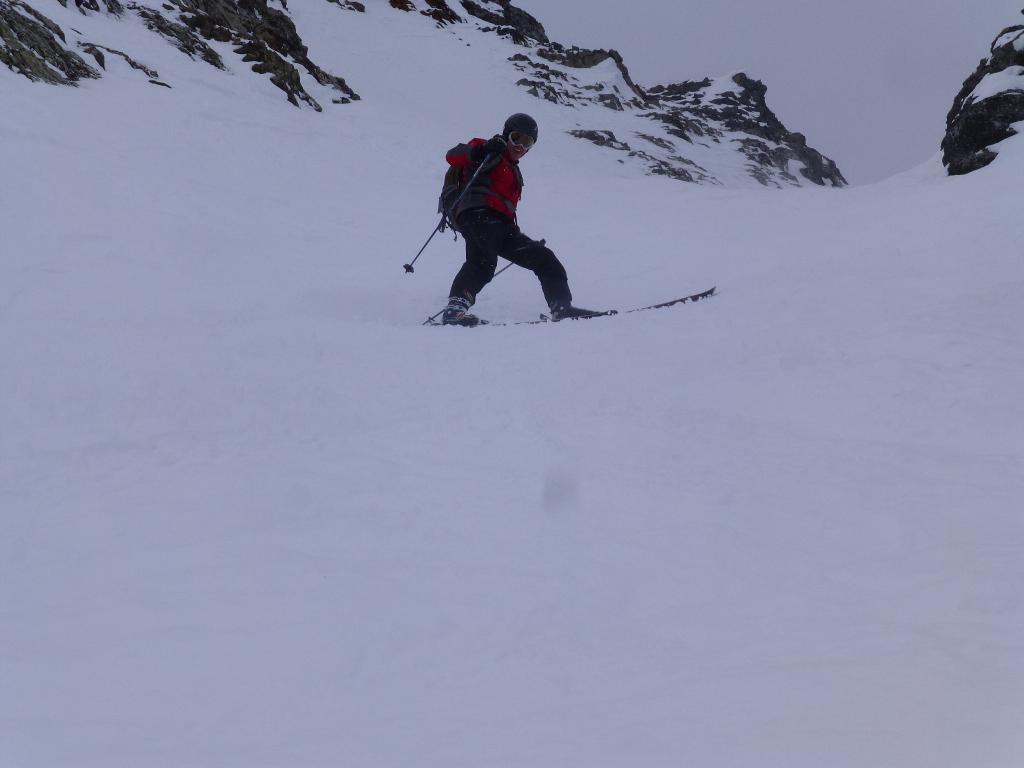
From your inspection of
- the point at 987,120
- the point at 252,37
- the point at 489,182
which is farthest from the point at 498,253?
the point at 252,37

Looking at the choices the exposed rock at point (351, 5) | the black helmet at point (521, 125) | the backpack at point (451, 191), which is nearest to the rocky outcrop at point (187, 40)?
the backpack at point (451, 191)

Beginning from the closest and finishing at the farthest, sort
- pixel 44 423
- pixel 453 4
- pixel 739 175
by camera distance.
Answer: pixel 44 423 → pixel 739 175 → pixel 453 4

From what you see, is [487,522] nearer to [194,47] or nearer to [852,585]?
[852,585]

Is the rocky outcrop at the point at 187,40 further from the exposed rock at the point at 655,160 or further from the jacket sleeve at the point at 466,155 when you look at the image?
the exposed rock at the point at 655,160

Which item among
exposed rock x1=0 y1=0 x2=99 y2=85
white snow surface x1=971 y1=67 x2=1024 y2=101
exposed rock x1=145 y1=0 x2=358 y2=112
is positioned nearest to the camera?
exposed rock x1=0 y1=0 x2=99 y2=85

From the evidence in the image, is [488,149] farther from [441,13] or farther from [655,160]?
[441,13]

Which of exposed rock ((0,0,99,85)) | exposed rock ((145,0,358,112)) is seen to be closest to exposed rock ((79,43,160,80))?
exposed rock ((0,0,99,85))

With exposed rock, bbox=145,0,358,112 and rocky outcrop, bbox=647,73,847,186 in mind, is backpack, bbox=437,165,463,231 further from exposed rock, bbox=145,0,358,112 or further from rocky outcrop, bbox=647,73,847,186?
rocky outcrop, bbox=647,73,847,186

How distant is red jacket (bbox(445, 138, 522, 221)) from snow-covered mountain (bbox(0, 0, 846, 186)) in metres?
7.27

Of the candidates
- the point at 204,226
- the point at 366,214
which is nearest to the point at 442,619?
the point at 204,226

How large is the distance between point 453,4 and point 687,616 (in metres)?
44.3

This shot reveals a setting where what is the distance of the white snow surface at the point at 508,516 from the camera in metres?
1.49

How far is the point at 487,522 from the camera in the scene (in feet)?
7.65

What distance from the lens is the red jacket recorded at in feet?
19.1
